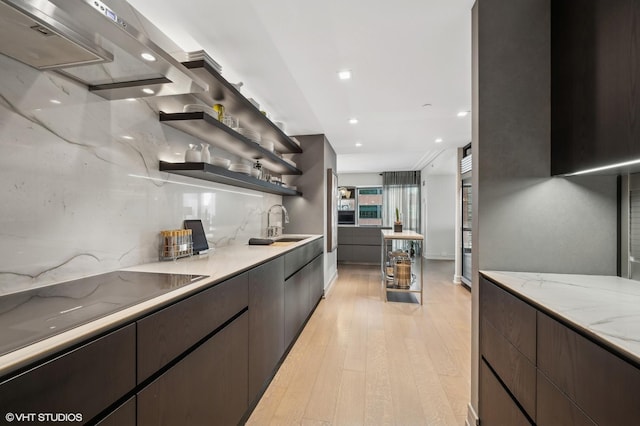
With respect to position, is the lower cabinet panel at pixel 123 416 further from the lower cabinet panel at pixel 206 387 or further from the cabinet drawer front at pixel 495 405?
the cabinet drawer front at pixel 495 405

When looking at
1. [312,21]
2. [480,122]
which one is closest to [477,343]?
[480,122]

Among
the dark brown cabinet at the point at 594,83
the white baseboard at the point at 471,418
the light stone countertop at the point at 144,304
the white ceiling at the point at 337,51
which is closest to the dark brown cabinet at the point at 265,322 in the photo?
the light stone countertop at the point at 144,304

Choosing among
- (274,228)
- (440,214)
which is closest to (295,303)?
(274,228)

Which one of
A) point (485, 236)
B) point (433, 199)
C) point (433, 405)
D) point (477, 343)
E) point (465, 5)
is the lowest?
point (433, 405)

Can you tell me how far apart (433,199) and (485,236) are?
6.65m

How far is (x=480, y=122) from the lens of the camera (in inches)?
62.1

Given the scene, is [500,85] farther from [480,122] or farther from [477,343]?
[477,343]

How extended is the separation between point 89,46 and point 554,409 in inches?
78.5

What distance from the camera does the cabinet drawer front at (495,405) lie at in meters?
1.17

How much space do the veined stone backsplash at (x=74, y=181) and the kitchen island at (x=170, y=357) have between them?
0.16m

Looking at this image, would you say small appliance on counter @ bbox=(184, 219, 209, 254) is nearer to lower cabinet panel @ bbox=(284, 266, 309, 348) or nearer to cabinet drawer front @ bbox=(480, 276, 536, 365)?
lower cabinet panel @ bbox=(284, 266, 309, 348)

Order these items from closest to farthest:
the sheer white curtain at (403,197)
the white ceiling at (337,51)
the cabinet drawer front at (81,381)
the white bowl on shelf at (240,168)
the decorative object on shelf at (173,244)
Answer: the cabinet drawer front at (81,381) → the white ceiling at (337,51) → the decorative object on shelf at (173,244) → the white bowl on shelf at (240,168) → the sheer white curtain at (403,197)

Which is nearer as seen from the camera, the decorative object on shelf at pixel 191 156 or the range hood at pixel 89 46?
the range hood at pixel 89 46

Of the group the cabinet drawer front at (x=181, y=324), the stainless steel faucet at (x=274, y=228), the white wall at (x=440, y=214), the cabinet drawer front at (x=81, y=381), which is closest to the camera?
the cabinet drawer front at (x=81, y=381)
